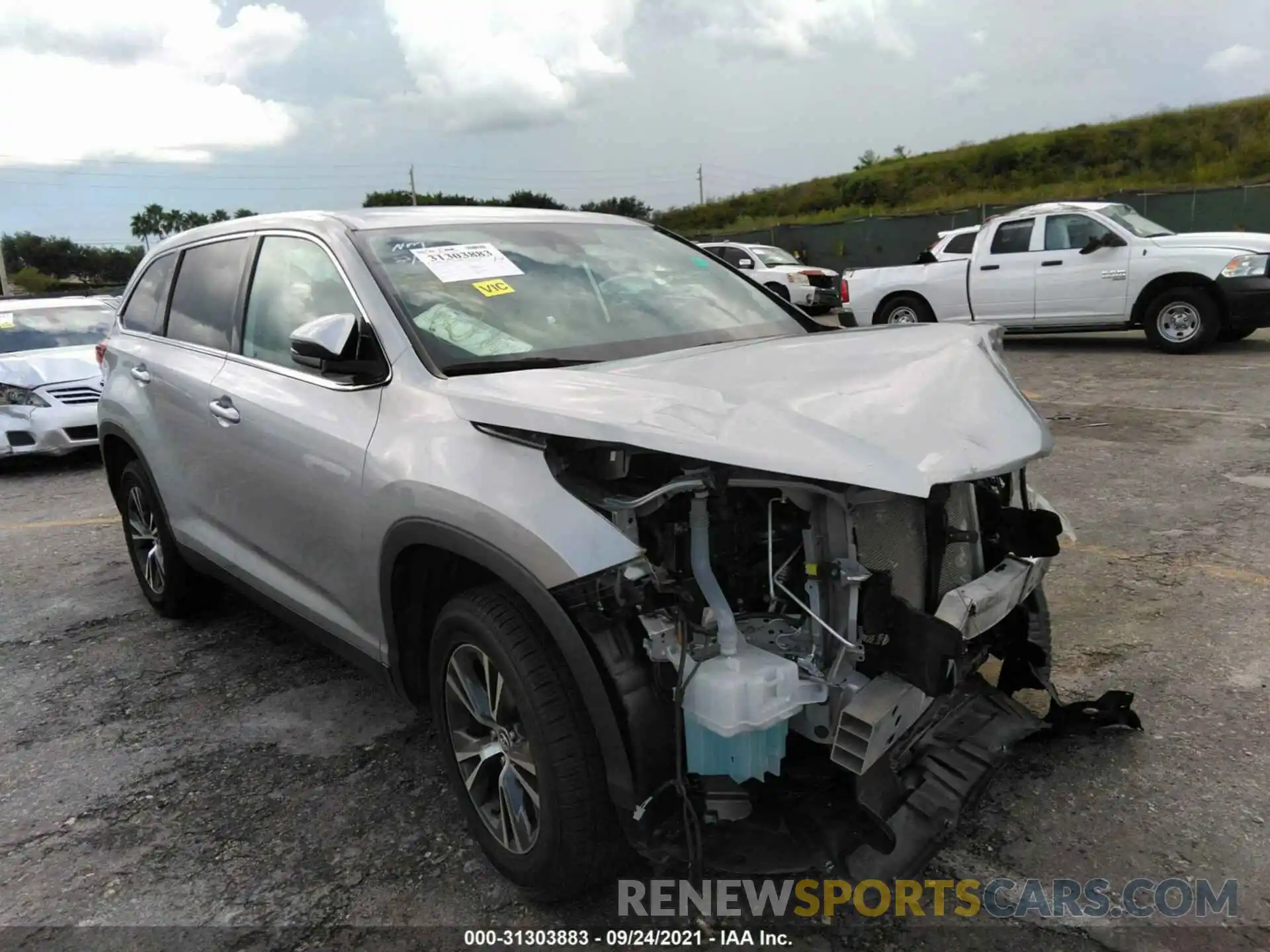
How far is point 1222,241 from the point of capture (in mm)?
10289

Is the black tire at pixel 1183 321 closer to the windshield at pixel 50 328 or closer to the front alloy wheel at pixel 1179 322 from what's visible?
the front alloy wheel at pixel 1179 322

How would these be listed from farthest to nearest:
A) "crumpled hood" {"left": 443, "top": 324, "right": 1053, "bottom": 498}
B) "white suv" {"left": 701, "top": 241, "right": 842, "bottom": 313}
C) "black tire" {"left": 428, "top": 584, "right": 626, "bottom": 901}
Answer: "white suv" {"left": 701, "top": 241, "right": 842, "bottom": 313}, "black tire" {"left": 428, "top": 584, "right": 626, "bottom": 901}, "crumpled hood" {"left": 443, "top": 324, "right": 1053, "bottom": 498}

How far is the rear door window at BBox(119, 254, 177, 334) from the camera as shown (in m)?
4.43

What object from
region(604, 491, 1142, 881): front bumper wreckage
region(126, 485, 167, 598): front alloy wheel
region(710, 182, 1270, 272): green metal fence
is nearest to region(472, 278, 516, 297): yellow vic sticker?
region(604, 491, 1142, 881): front bumper wreckage

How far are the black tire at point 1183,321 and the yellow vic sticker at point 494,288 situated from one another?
33.0 feet

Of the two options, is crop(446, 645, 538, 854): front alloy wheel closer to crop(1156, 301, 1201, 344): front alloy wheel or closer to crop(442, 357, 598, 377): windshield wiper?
crop(442, 357, 598, 377): windshield wiper

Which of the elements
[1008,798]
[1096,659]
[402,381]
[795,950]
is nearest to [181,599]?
[402,381]

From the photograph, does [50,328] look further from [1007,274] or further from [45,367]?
[1007,274]

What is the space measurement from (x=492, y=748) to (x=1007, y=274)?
1123 cm

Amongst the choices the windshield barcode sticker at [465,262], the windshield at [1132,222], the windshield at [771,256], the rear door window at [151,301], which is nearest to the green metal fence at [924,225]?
the windshield at [771,256]

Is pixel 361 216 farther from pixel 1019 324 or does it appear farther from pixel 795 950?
pixel 1019 324
